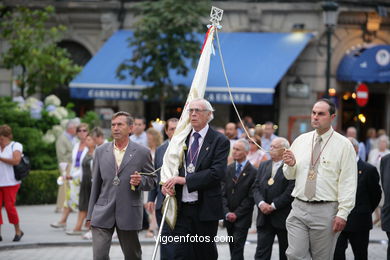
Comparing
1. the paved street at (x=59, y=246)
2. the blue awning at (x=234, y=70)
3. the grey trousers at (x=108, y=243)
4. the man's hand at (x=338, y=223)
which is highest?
the blue awning at (x=234, y=70)

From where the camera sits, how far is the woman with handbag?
44.6 ft

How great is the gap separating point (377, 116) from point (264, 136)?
9754 millimetres

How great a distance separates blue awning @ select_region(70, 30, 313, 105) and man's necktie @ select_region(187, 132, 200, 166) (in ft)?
47.8

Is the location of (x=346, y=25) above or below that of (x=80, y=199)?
above

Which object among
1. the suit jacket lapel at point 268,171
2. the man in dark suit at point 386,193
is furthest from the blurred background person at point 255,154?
the man in dark suit at point 386,193

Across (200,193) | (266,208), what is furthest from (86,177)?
(200,193)

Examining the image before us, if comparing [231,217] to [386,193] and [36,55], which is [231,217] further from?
[36,55]

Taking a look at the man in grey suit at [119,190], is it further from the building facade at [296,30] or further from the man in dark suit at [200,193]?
the building facade at [296,30]

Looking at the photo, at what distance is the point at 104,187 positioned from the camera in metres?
9.31

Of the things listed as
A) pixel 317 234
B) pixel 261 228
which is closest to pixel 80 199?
pixel 261 228

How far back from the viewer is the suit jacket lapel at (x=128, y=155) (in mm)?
9320

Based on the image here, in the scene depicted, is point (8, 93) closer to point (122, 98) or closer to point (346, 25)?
point (122, 98)

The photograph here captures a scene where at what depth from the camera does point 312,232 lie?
8.59 m

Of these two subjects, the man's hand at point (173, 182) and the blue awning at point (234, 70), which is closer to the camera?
the man's hand at point (173, 182)
